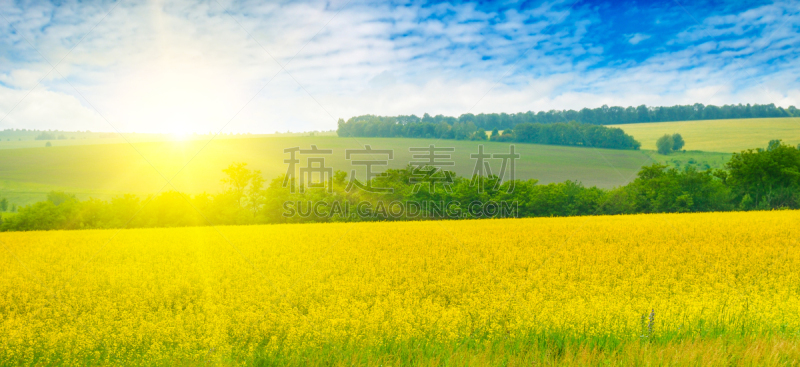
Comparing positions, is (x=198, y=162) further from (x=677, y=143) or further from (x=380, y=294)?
(x=677, y=143)

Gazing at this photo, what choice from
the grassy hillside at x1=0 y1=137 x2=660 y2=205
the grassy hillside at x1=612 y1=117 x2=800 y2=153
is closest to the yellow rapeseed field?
the grassy hillside at x1=0 y1=137 x2=660 y2=205

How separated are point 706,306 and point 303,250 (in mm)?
8853

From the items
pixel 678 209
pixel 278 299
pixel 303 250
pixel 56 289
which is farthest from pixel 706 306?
pixel 678 209

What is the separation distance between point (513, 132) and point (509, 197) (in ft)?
119

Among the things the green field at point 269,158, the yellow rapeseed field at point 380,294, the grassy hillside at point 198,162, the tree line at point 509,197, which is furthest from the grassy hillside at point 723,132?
the yellow rapeseed field at point 380,294

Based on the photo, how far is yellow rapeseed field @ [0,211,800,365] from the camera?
193 inches

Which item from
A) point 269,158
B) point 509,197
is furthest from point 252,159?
point 509,197

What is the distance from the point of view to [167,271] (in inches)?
326

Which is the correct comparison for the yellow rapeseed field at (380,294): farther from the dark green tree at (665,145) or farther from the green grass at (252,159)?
the dark green tree at (665,145)

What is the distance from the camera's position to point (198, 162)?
5309cm

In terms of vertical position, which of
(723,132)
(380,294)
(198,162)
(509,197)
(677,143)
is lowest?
(509,197)

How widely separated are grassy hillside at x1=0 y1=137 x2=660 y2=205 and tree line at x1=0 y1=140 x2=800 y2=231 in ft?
26.0

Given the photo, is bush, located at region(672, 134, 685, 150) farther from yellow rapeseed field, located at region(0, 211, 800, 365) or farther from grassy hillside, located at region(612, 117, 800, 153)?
yellow rapeseed field, located at region(0, 211, 800, 365)

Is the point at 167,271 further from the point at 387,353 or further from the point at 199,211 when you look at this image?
the point at 199,211
